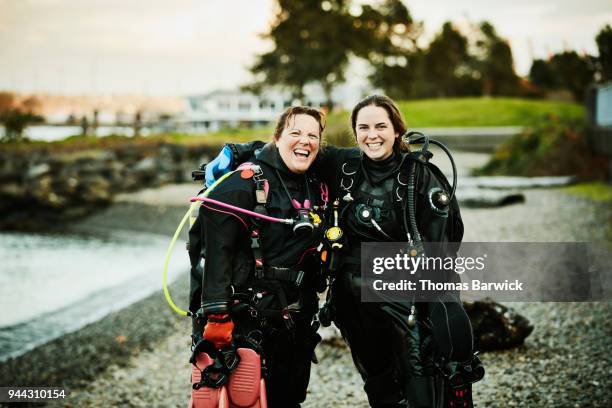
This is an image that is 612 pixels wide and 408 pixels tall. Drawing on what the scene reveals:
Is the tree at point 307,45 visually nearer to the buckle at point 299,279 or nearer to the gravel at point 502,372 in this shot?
the gravel at point 502,372

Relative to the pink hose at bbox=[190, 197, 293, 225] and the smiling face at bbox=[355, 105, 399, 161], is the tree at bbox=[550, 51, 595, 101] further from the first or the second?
the pink hose at bbox=[190, 197, 293, 225]

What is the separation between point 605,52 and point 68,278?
15.1m

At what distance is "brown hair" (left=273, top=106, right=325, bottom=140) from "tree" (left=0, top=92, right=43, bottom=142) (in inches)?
1294

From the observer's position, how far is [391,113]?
3434mm

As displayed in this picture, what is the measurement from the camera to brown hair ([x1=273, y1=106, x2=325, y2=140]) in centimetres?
340

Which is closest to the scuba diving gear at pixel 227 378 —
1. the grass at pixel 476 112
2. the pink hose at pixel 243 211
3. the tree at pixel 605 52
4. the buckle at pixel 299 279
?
the buckle at pixel 299 279

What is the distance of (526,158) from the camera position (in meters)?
18.3

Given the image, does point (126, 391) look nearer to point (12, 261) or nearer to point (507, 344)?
point (507, 344)

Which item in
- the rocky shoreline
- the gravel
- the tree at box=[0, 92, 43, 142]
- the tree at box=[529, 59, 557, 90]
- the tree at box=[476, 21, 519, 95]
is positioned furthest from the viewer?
the tree at box=[476, 21, 519, 95]

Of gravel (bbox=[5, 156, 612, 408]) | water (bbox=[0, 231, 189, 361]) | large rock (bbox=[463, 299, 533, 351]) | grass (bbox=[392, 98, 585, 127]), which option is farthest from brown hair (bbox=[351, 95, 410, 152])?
grass (bbox=[392, 98, 585, 127])

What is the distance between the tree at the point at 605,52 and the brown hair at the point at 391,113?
13311mm

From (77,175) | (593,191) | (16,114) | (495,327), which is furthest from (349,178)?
(16,114)

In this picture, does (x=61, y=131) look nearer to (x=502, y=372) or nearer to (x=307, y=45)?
(x=307, y=45)

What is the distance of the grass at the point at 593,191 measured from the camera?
12.5 metres
